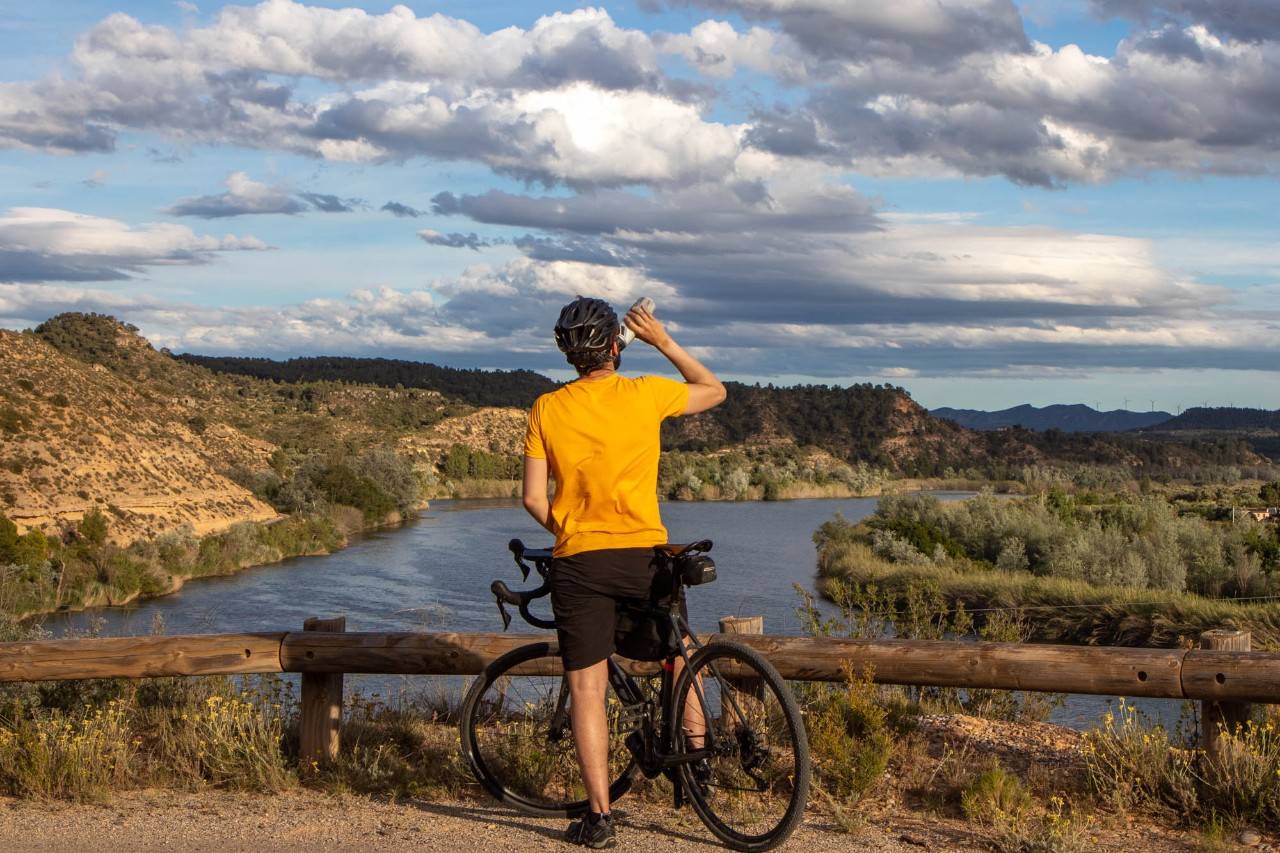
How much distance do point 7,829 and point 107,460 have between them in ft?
143

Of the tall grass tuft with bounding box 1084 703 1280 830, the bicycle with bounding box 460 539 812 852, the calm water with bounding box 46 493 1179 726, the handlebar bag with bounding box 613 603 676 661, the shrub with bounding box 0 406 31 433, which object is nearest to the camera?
the bicycle with bounding box 460 539 812 852

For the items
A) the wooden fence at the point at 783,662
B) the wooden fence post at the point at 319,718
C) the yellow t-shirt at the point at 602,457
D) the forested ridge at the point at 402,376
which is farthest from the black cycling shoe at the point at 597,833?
the forested ridge at the point at 402,376

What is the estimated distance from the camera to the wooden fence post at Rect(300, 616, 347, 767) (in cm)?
675

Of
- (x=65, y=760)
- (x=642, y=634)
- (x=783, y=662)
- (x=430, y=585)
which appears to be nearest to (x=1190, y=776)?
(x=783, y=662)

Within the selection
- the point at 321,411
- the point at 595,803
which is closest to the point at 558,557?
the point at 595,803

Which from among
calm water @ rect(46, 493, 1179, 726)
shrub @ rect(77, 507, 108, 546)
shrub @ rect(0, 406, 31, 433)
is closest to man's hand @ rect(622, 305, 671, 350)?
calm water @ rect(46, 493, 1179, 726)

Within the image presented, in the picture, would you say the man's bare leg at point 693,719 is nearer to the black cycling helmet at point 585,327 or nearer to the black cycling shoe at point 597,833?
the black cycling shoe at point 597,833

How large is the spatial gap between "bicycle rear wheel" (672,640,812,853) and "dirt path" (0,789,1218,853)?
15cm

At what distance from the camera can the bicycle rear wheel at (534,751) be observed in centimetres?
593

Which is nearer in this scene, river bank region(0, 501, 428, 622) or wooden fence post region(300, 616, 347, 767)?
wooden fence post region(300, 616, 347, 767)

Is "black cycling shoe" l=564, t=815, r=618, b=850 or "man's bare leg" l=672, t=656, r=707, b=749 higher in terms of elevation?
"man's bare leg" l=672, t=656, r=707, b=749

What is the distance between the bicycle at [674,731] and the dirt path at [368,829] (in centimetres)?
17

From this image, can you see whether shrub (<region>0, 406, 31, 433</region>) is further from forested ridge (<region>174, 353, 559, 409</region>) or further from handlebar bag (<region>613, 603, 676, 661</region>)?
forested ridge (<region>174, 353, 559, 409</region>)

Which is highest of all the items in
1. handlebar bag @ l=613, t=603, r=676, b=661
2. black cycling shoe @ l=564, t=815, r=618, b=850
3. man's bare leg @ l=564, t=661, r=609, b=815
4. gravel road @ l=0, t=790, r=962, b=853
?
handlebar bag @ l=613, t=603, r=676, b=661
